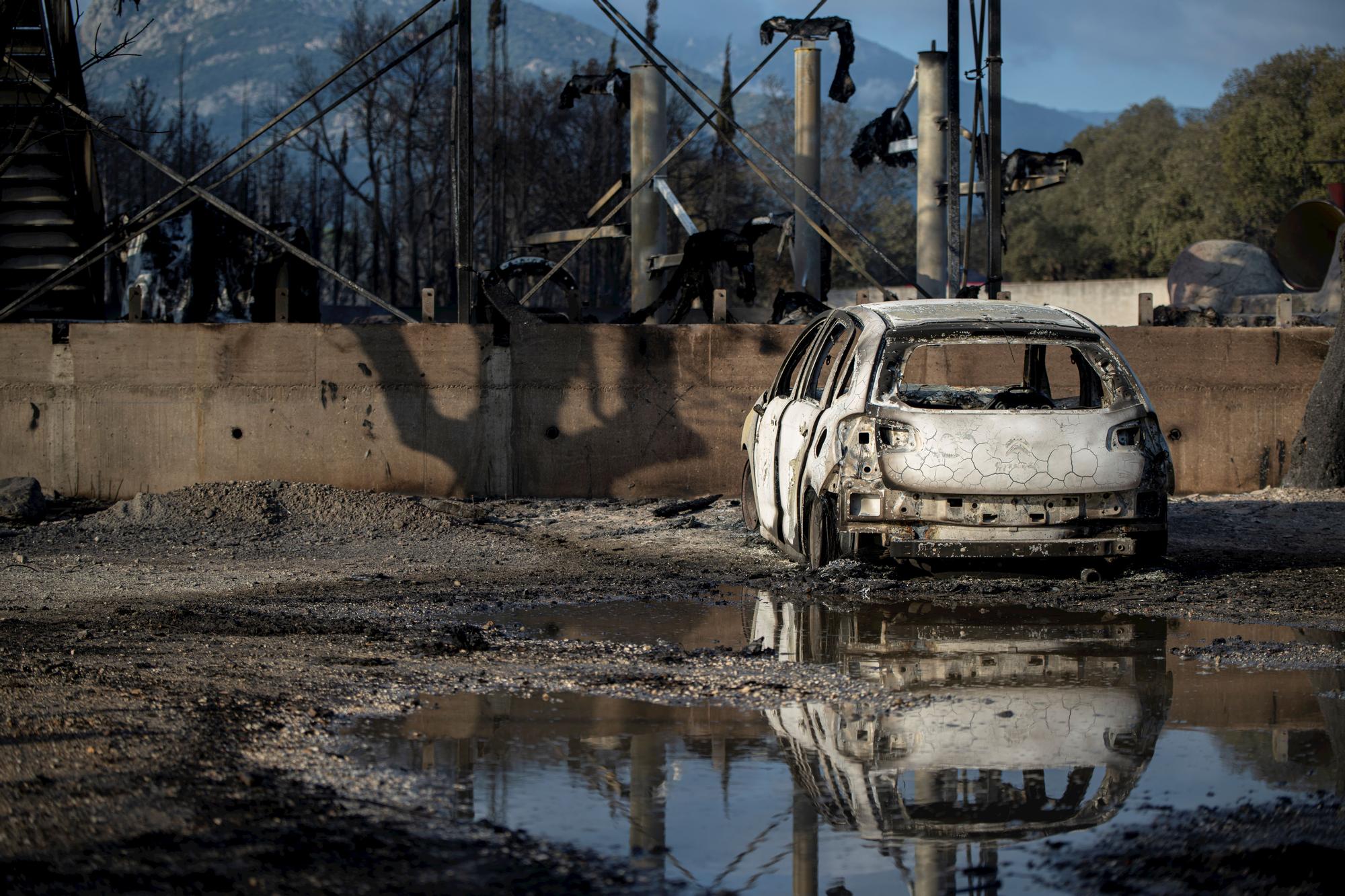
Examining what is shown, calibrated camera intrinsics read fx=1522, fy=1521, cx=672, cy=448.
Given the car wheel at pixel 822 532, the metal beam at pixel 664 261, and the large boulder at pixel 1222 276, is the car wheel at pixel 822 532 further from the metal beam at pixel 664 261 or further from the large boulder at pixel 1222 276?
the large boulder at pixel 1222 276

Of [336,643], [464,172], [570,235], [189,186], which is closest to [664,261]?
[570,235]

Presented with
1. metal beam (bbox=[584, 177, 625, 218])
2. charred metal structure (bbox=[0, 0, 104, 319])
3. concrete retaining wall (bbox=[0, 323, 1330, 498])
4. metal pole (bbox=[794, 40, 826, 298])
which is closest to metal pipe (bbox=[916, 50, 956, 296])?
metal pole (bbox=[794, 40, 826, 298])

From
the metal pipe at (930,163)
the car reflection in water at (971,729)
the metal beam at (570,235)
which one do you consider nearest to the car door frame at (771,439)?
the car reflection in water at (971,729)

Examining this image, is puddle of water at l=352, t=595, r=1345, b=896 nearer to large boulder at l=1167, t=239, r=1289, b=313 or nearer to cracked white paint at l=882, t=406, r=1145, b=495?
cracked white paint at l=882, t=406, r=1145, b=495

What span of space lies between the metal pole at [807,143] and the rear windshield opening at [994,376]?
1659 cm

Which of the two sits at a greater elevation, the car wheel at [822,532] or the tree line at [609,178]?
the tree line at [609,178]

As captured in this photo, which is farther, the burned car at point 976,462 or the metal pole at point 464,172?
the metal pole at point 464,172

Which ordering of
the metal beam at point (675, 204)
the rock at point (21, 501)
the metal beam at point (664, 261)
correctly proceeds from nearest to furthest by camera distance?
the rock at point (21, 501)
the metal beam at point (675, 204)
the metal beam at point (664, 261)

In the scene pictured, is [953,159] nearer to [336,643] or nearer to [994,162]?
[994,162]

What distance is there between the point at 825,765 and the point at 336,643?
2930 mm

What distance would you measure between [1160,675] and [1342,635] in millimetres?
1517

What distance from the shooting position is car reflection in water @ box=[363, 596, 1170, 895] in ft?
13.1

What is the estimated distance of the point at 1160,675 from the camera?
631 centimetres

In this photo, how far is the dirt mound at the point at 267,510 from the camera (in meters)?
11.7
